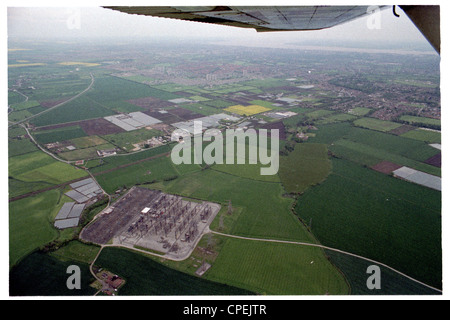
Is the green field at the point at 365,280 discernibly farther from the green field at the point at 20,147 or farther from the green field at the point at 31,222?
the green field at the point at 20,147

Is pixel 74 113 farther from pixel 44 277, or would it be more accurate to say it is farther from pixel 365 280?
pixel 365 280

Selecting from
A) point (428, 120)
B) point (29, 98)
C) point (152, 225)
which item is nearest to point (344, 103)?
point (428, 120)

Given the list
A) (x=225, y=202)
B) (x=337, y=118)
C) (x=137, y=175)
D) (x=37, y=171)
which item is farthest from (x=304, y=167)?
(x=37, y=171)

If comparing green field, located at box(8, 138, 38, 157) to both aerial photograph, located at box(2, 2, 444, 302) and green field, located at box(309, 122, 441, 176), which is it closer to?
aerial photograph, located at box(2, 2, 444, 302)

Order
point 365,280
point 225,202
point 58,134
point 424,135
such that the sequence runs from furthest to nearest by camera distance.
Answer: point 424,135 < point 58,134 < point 225,202 < point 365,280

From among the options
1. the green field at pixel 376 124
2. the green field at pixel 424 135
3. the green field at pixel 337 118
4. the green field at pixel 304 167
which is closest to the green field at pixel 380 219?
the green field at pixel 304 167

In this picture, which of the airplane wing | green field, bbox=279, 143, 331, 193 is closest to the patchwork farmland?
green field, bbox=279, 143, 331, 193
